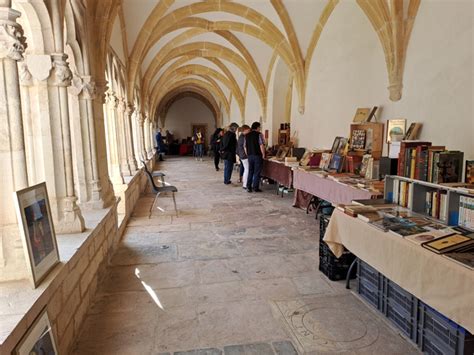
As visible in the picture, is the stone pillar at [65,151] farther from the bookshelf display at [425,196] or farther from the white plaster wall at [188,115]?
the white plaster wall at [188,115]

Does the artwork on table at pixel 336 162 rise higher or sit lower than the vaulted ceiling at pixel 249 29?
lower

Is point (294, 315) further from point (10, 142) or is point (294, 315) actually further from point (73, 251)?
point (10, 142)

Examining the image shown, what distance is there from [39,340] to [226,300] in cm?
142

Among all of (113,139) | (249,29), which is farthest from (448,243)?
(249,29)

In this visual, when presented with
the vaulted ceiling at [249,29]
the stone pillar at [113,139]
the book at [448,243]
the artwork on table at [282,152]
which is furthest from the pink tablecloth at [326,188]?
the stone pillar at [113,139]

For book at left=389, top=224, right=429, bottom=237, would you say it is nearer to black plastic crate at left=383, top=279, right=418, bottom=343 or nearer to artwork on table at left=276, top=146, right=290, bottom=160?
black plastic crate at left=383, top=279, right=418, bottom=343

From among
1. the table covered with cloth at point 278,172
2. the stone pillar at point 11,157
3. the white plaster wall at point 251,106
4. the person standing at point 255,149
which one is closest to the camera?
the stone pillar at point 11,157

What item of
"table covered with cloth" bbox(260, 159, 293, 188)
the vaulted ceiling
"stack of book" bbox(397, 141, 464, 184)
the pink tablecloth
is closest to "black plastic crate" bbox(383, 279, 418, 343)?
"stack of book" bbox(397, 141, 464, 184)

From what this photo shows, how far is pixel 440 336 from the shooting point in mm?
1971

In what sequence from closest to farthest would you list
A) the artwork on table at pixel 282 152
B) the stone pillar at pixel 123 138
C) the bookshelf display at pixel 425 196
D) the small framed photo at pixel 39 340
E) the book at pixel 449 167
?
the small framed photo at pixel 39 340
the bookshelf display at pixel 425 196
the book at pixel 449 167
the stone pillar at pixel 123 138
the artwork on table at pixel 282 152

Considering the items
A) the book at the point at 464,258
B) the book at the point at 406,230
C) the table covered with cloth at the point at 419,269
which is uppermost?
the book at the point at 406,230

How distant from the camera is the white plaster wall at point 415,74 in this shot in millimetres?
3381

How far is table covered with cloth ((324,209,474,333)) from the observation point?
165cm

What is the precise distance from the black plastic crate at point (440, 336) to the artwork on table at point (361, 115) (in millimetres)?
3370
